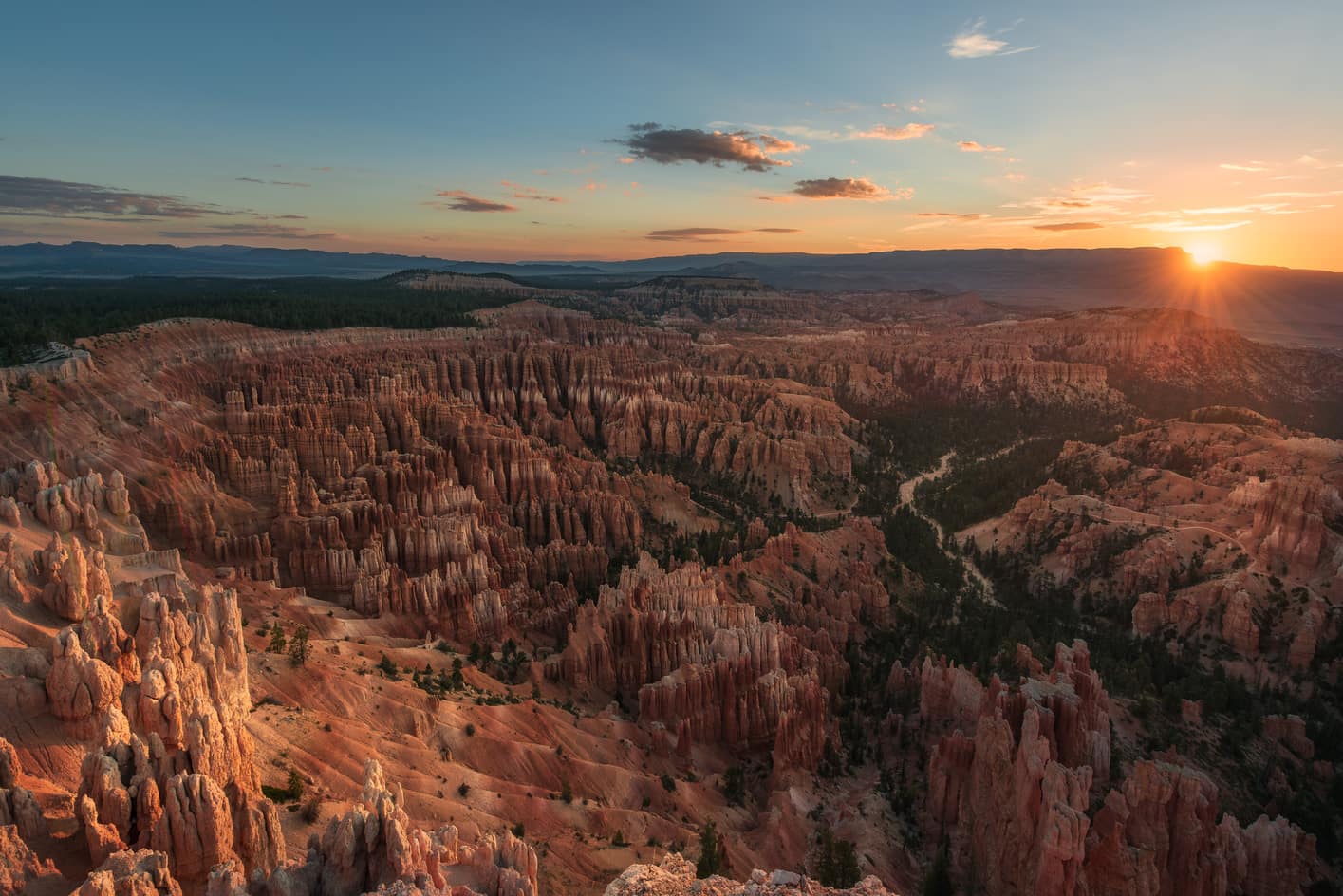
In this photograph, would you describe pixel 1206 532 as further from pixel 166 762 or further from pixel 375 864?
pixel 166 762

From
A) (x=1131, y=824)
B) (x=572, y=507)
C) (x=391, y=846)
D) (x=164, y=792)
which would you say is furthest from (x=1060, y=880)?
(x=572, y=507)

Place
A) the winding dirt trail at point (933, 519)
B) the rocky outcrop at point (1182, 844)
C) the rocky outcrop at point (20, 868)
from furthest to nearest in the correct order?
the winding dirt trail at point (933, 519) < the rocky outcrop at point (1182, 844) < the rocky outcrop at point (20, 868)

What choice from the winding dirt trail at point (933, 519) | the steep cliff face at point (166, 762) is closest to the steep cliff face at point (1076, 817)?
the steep cliff face at point (166, 762)

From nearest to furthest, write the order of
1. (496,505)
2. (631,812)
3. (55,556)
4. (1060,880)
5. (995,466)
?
(55,556) → (1060,880) → (631,812) → (496,505) → (995,466)

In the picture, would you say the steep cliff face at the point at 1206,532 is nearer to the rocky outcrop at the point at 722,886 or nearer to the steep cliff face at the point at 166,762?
the rocky outcrop at the point at 722,886

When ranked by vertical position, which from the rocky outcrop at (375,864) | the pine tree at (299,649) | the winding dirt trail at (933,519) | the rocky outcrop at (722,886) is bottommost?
the winding dirt trail at (933,519)

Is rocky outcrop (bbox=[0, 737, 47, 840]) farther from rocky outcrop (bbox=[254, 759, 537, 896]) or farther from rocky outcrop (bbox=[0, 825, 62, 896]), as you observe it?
rocky outcrop (bbox=[254, 759, 537, 896])

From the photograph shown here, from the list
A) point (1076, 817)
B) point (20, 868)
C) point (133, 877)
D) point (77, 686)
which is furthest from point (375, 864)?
point (1076, 817)

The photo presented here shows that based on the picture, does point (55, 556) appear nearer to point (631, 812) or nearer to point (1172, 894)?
point (631, 812)

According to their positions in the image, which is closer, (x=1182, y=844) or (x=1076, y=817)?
(x=1076, y=817)

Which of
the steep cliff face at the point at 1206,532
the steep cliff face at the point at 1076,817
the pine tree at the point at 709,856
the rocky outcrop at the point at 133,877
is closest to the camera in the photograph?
the rocky outcrop at the point at 133,877

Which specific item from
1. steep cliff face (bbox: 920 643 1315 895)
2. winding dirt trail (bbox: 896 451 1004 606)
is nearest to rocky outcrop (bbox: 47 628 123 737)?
steep cliff face (bbox: 920 643 1315 895)
